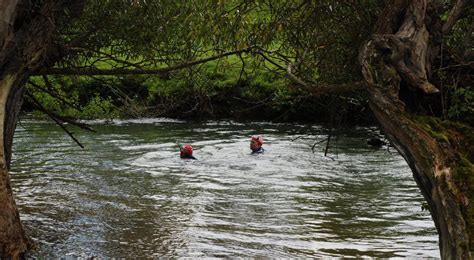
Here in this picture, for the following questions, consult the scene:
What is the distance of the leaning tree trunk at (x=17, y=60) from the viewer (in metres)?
9.23

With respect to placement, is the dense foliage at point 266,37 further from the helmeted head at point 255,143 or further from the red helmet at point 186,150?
the helmeted head at point 255,143

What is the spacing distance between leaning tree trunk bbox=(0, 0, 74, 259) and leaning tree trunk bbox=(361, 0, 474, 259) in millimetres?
4858

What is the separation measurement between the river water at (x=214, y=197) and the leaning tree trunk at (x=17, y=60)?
1120mm

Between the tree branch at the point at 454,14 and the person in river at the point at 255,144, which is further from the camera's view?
the person in river at the point at 255,144

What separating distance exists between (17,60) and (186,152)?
576 inches

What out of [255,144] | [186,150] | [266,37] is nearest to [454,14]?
[266,37]

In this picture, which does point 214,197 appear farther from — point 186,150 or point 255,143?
point 255,143

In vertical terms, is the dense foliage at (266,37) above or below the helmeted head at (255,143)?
above

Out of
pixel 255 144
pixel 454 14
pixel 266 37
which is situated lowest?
pixel 255 144

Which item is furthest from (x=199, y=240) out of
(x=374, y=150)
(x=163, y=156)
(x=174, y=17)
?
(x=374, y=150)

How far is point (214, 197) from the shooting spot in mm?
17953

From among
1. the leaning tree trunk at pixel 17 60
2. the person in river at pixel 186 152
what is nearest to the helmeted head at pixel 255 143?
the person in river at pixel 186 152

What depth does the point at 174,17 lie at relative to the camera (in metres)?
12.2

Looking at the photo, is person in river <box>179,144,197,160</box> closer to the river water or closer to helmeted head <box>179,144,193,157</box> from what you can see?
helmeted head <box>179,144,193,157</box>
